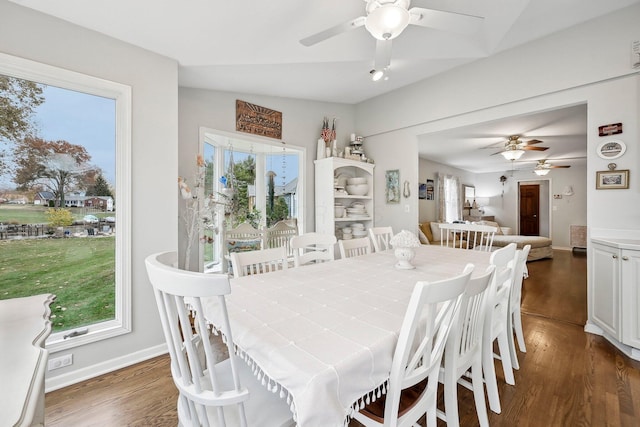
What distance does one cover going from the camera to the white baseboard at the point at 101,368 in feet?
5.87

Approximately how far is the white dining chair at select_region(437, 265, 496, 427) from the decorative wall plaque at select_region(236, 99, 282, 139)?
9.64 ft

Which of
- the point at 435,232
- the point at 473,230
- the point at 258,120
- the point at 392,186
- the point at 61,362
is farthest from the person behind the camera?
the point at 435,232

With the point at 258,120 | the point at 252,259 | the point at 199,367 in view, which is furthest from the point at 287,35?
the point at 199,367

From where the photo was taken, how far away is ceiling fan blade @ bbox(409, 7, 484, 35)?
5.36 ft

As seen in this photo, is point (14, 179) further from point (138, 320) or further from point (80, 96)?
point (138, 320)

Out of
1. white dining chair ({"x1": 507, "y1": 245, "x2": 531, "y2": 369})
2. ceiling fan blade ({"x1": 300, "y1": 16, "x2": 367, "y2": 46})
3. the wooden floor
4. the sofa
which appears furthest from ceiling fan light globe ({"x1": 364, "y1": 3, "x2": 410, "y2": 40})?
the sofa

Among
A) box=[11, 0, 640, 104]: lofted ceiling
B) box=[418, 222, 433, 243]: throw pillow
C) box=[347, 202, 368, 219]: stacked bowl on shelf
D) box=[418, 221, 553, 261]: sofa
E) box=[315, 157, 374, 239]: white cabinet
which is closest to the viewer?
box=[11, 0, 640, 104]: lofted ceiling

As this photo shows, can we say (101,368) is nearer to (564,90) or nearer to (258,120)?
(258,120)

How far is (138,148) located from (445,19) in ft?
7.71

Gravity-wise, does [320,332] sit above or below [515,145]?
below

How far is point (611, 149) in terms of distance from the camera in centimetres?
247

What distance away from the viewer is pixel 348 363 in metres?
0.81

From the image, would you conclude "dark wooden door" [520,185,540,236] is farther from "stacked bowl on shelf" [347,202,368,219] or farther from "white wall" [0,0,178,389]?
"white wall" [0,0,178,389]

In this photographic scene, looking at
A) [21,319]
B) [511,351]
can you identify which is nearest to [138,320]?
[21,319]
